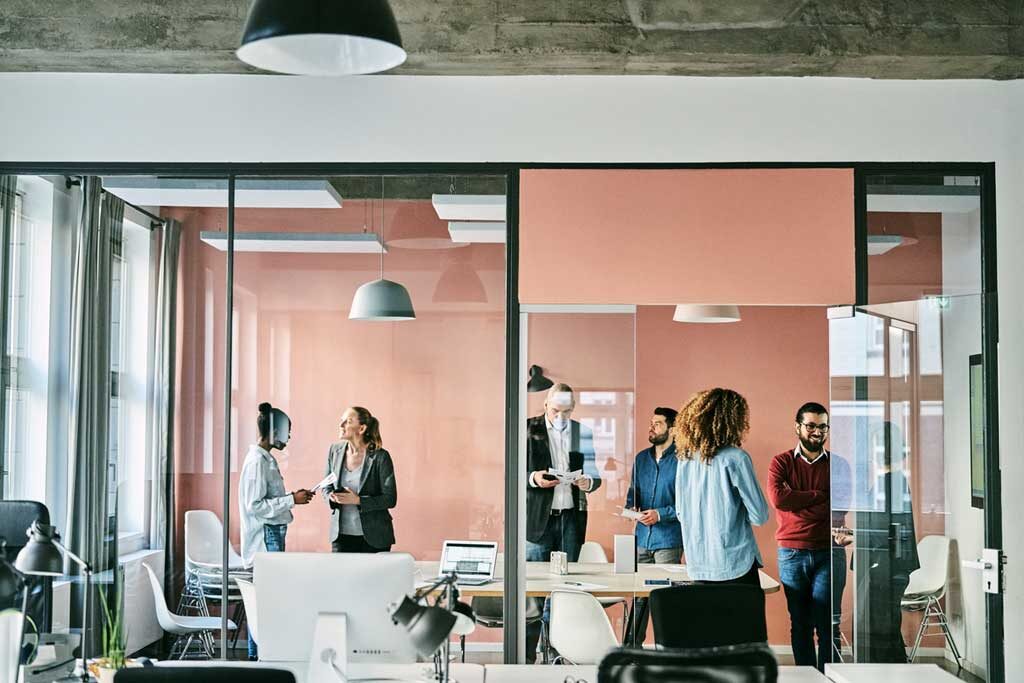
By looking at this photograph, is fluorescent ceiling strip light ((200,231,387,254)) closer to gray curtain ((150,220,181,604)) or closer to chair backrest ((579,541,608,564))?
gray curtain ((150,220,181,604))

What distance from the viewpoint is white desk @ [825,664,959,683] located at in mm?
4172

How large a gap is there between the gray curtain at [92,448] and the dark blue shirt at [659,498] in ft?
9.16

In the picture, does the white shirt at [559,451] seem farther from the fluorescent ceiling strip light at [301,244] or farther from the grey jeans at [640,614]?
the fluorescent ceiling strip light at [301,244]

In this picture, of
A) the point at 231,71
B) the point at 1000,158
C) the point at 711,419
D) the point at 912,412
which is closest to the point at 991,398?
the point at 912,412

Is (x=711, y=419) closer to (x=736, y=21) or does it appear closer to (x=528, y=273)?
(x=528, y=273)

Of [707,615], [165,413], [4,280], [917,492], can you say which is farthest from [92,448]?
[917,492]

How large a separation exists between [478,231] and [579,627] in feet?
6.55

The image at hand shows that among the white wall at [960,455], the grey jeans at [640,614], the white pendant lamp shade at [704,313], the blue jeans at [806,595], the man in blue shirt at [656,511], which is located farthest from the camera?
the white pendant lamp shade at [704,313]

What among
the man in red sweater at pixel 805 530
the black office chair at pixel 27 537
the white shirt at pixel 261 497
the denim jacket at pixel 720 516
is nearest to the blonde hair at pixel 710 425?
the denim jacket at pixel 720 516

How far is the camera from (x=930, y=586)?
188 inches

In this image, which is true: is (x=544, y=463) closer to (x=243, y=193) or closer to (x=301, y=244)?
(x=301, y=244)

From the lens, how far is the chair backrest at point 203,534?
5.19m

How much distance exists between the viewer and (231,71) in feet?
17.2

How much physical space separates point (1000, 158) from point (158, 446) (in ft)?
14.3
